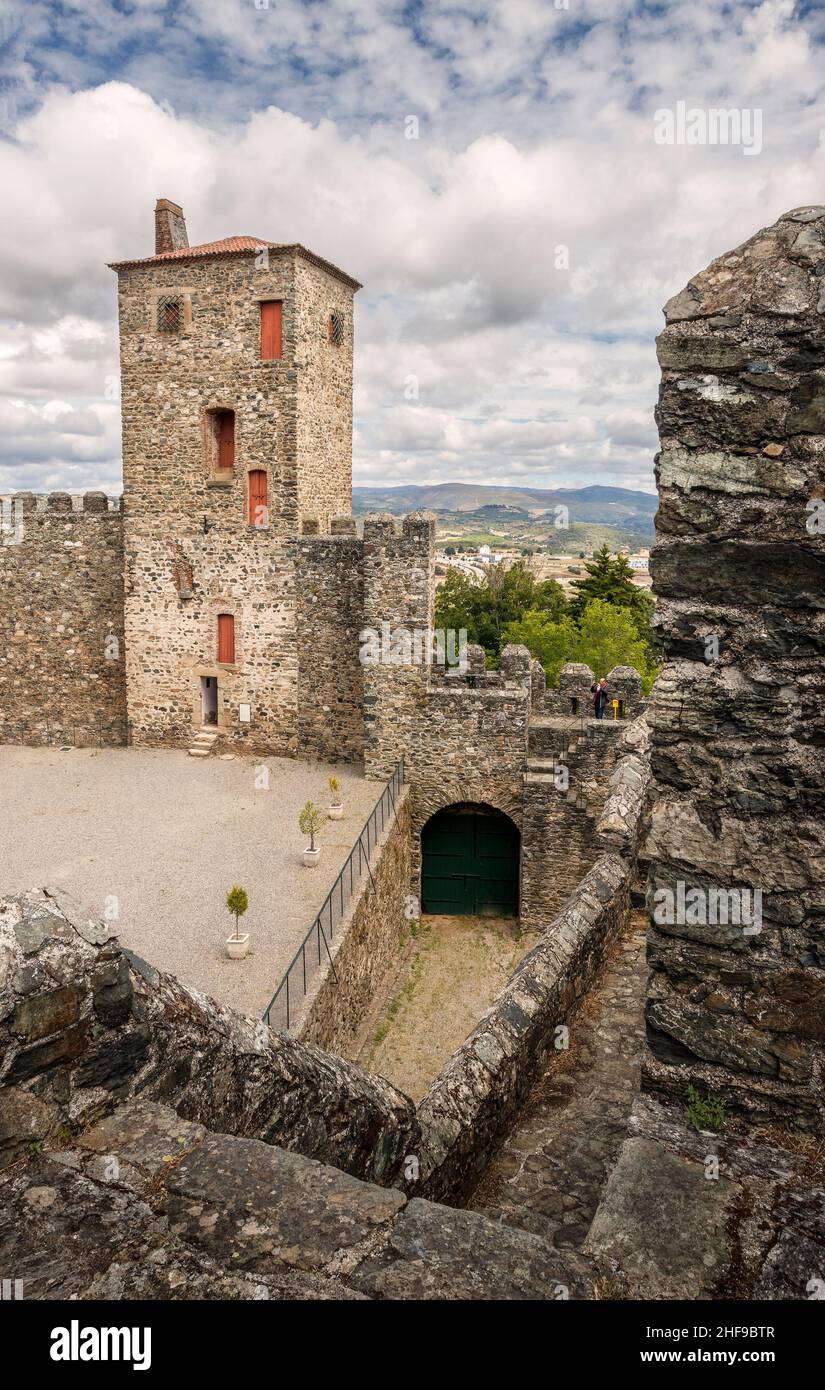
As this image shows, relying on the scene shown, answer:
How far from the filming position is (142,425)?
1597 centimetres

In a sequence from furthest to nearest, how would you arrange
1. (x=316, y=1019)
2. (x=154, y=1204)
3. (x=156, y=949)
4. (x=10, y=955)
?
(x=156, y=949), (x=316, y=1019), (x=10, y=955), (x=154, y=1204)

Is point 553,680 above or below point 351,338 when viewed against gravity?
below

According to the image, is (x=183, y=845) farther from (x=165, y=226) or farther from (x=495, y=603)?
(x=495, y=603)

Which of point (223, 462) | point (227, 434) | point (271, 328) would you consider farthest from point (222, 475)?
point (271, 328)

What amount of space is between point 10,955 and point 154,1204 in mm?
756

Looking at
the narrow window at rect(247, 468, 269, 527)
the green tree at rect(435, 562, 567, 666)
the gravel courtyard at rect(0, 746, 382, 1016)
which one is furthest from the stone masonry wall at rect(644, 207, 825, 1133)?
the green tree at rect(435, 562, 567, 666)

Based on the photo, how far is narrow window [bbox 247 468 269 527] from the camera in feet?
51.3

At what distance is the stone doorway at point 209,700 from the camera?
54.7 ft

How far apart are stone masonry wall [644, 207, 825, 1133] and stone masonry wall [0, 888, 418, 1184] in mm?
1359

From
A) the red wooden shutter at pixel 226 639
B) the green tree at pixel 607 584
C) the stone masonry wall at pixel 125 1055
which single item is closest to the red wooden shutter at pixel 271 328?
the red wooden shutter at pixel 226 639

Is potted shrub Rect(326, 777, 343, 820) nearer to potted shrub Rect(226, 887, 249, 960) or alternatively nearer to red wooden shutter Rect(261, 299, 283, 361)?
potted shrub Rect(226, 887, 249, 960)

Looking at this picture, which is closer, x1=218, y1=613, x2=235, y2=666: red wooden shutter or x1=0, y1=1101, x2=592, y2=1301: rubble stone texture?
x1=0, y1=1101, x2=592, y2=1301: rubble stone texture

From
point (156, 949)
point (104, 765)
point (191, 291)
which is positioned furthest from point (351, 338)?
point (156, 949)

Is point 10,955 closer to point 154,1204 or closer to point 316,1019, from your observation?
point 154,1204
